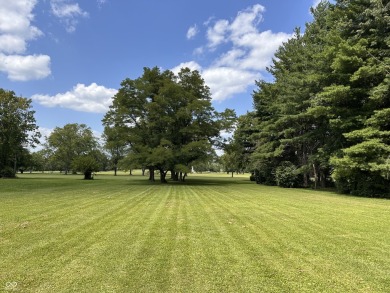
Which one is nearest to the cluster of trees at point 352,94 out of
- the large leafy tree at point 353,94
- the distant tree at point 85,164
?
the large leafy tree at point 353,94

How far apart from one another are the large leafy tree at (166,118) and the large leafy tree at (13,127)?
23.3 meters

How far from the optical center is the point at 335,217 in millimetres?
10297

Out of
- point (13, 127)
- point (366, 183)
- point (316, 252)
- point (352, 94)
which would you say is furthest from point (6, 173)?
point (316, 252)

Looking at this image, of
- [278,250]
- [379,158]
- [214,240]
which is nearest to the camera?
[278,250]

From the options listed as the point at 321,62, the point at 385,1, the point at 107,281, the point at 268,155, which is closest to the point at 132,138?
the point at 268,155

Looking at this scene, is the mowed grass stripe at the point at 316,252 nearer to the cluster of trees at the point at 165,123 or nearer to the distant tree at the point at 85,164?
the cluster of trees at the point at 165,123

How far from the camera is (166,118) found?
29.6m

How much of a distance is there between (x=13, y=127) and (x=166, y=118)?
31995 mm

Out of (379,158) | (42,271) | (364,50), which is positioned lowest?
(42,271)

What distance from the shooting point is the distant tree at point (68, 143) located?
260 feet

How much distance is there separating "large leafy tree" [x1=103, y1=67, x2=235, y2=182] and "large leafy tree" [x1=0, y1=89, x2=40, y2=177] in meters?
23.3

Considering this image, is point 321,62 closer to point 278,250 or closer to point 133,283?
point 278,250

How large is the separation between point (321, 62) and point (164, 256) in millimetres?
20330

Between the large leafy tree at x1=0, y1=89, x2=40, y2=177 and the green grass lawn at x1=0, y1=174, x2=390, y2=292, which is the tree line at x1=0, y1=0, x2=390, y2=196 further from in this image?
the green grass lawn at x1=0, y1=174, x2=390, y2=292
